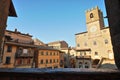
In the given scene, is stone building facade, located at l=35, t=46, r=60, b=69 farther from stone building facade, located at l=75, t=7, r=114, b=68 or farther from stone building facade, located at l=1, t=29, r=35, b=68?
stone building facade, located at l=75, t=7, r=114, b=68

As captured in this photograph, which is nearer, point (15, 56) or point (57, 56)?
point (15, 56)

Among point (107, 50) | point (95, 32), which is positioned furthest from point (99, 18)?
point (107, 50)

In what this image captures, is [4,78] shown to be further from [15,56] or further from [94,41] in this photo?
[94,41]

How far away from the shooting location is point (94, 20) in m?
32.3

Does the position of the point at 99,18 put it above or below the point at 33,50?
A: above

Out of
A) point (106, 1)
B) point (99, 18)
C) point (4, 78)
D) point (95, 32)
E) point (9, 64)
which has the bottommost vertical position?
point (9, 64)

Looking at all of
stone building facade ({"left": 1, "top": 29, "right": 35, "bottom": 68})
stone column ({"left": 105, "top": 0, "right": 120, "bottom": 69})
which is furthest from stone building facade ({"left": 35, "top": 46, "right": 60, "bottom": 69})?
stone column ({"left": 105, "top": 0, "right": 120, "bottom": 69})

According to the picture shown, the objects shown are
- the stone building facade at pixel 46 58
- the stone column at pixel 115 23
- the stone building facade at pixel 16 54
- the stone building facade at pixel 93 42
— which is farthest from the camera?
the stone building facade at pixel 93 42

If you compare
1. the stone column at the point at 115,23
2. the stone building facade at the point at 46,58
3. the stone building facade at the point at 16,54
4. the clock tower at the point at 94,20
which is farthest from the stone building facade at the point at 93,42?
the stone column at the point at 115,23

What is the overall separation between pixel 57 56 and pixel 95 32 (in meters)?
14.3

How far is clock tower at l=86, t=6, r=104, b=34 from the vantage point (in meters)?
31.4

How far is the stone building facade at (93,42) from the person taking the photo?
29344mm

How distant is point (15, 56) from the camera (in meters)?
22.7

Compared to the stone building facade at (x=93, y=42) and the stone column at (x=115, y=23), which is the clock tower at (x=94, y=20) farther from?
the stone column at (x=115, y=23)
